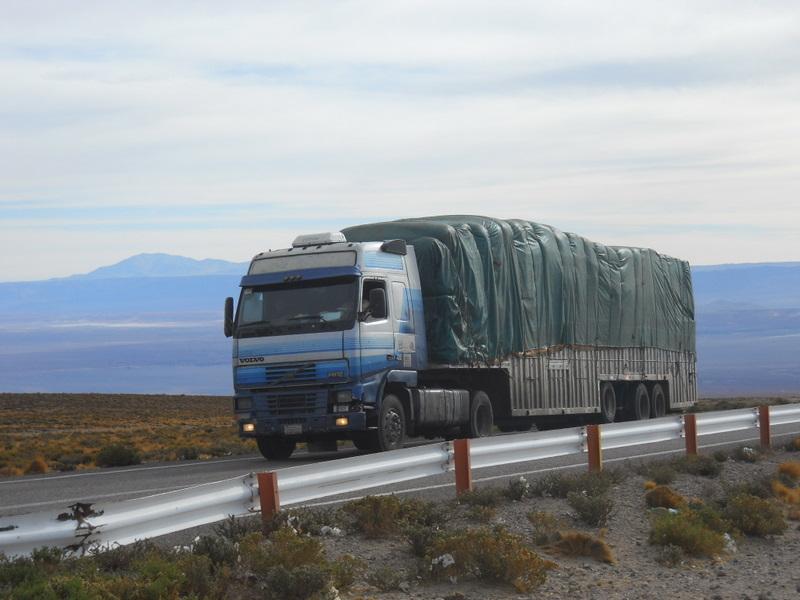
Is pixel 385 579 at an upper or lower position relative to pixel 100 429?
upper

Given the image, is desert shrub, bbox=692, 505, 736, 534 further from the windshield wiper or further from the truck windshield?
the windshield wiper

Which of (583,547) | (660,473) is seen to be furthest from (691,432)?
(583,547)

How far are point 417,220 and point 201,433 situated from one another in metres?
17.7

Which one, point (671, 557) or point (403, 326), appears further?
point (403, 326)

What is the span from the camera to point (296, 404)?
64.7 ft

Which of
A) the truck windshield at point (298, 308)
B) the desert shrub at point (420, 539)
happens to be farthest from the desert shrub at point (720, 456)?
the desert shrub at point (420, 539)

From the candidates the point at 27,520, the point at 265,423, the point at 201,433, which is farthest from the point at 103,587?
the point at 201,433

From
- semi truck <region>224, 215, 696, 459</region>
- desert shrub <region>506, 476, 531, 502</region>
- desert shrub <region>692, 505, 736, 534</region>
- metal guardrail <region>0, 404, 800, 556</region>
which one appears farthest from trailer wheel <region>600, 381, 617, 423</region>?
desert shrub <region>692, 505, 736, 534</region>

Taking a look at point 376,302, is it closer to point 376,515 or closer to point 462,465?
point 462,465

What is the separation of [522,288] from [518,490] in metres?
11.5

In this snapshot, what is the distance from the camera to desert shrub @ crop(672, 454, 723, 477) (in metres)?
16.9

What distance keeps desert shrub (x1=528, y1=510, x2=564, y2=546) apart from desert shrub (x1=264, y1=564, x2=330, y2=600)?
9.89ft

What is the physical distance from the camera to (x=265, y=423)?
1992 centimetres

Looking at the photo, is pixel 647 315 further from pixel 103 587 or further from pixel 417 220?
pixel 103 587
